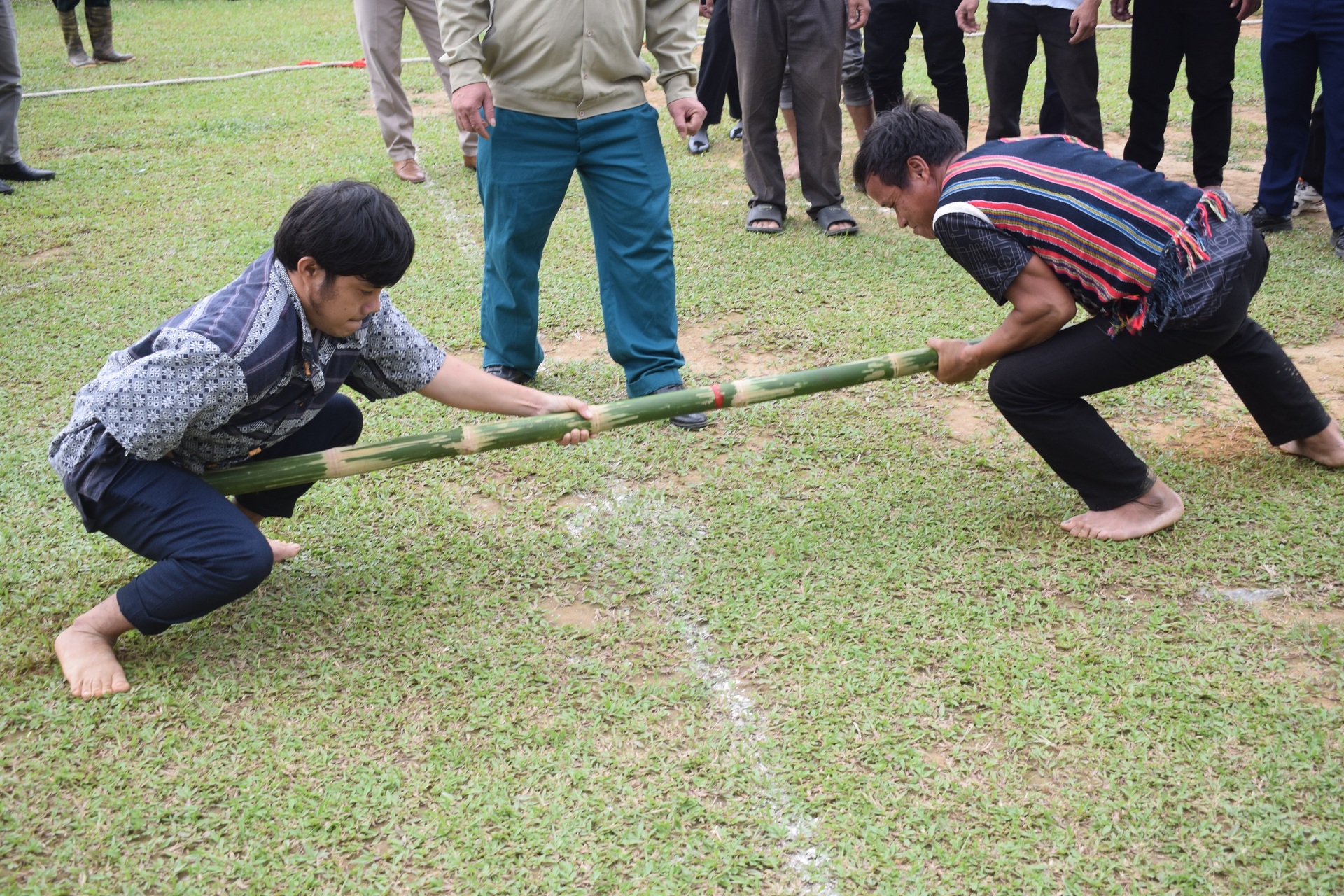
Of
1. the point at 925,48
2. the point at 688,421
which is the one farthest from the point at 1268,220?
the point at 688,421

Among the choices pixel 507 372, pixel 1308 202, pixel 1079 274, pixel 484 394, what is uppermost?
pixel 1079 274

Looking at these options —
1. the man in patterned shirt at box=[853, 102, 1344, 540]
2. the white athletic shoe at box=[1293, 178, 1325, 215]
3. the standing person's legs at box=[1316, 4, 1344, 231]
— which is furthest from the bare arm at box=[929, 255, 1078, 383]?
the white athletic shoe at box=[1293, 178, 1325, 215]

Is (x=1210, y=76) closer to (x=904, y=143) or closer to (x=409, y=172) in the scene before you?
(x=904, y=143)

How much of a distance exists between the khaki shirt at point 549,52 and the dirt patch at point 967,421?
151 cm

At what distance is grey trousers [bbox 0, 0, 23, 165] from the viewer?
626cm

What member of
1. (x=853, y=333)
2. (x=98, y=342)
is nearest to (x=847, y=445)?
(x=853, y=333)

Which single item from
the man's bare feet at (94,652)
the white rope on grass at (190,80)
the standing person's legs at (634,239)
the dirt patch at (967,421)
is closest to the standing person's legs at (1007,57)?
the dirt patch at (967,421)

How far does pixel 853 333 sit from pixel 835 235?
1.29m

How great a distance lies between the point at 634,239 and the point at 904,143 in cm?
112

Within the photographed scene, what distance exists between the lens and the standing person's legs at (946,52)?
229 inches

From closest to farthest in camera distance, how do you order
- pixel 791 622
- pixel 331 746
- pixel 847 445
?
pixel 331 746
pixel 791 622
pixel 847 445

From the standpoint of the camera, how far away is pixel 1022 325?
2787 mm

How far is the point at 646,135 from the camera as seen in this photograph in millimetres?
3617

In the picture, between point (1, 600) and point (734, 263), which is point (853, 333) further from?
point (1, 600)
